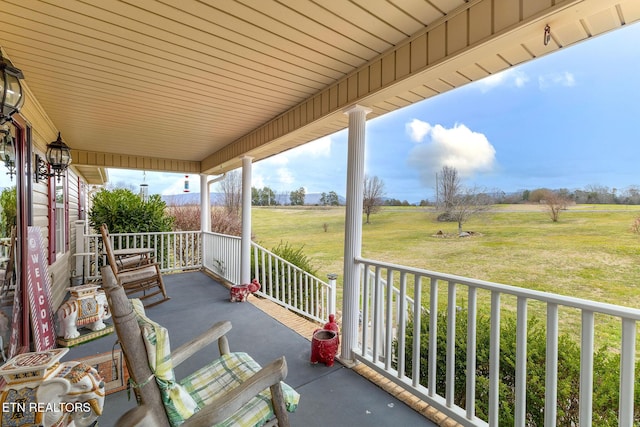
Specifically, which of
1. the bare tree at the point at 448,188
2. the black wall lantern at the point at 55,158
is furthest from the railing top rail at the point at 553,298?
the black wall lantern at the point at 55,158

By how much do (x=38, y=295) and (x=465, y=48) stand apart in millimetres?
3953

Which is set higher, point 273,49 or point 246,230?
point 273,49

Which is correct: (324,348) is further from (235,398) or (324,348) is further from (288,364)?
(235,398)

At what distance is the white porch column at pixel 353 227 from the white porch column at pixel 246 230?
8.42ft

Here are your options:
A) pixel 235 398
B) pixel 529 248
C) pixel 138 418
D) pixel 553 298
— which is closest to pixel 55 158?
pixel 138 418

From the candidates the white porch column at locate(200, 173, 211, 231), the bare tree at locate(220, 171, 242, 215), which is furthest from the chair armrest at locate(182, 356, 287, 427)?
the bare tree at locate(220, 171, 242, 215)

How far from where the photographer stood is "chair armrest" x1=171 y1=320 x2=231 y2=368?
1519 millimetres

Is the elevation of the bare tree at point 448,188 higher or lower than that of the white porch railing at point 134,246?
higher

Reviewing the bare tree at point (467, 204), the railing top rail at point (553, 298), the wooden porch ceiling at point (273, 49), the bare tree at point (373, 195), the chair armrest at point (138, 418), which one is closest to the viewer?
the chair armrest at point (138, 418)

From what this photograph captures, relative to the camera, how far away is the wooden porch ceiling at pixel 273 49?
1.64 m

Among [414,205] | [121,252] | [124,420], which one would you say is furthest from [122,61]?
[414,205]

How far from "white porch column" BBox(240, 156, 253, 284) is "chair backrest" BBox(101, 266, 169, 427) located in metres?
3.72

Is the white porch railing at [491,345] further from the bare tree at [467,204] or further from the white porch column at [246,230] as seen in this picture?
the bare tree at [467,204]

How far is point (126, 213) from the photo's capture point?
259 inches
